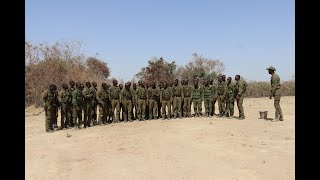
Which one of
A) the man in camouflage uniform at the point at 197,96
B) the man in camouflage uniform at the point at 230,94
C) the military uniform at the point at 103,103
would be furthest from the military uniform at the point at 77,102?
the man in camouflage uniform at the point at 230,94

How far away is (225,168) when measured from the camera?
26.7 feet

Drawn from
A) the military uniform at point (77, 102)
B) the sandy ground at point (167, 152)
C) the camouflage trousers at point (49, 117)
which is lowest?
the sandy ground at point (167, 152)

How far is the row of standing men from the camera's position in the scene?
1495cm

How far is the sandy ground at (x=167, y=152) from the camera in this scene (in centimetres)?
791

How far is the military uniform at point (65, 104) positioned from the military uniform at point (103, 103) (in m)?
1.27

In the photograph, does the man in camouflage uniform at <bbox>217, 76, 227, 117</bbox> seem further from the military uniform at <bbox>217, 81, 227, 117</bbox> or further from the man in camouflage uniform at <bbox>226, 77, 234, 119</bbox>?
the man in camouflage uniform at <bbox>226, 77, 234, 119</bbox>

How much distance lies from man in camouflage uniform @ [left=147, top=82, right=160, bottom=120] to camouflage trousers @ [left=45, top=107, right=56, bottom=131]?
14.2 feet

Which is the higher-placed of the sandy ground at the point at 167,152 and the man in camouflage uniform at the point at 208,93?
the man in camouflage uniform at the point at 208,93

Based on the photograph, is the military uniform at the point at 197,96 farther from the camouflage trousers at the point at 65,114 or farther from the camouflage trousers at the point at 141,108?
the camouflage trousers at the point at 65,114

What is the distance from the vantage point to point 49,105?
14.4 m

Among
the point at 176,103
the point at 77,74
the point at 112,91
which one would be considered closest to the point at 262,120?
the point at 176,103
